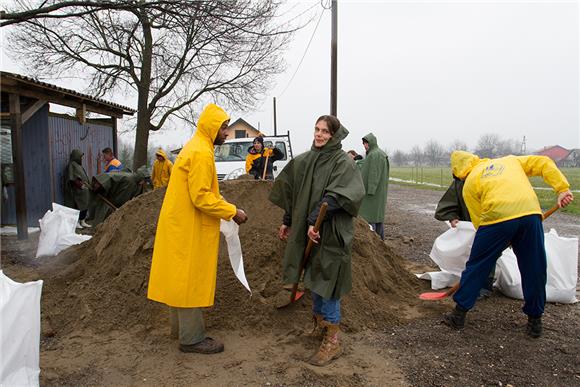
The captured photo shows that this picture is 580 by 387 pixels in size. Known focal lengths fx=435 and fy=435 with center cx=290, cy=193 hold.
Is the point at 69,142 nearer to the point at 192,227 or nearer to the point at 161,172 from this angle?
the point at 161,172

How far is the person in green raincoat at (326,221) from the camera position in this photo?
9.91 ft

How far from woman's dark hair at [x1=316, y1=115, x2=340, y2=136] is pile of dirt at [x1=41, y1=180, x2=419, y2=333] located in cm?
160

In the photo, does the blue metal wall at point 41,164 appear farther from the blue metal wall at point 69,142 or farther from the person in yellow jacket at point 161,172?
the person in yellow jacket at point 161,172

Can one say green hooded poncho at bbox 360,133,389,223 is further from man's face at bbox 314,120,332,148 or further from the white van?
the white van

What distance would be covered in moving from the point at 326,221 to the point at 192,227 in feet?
3.06

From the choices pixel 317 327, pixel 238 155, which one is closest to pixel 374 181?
pixel 317 327

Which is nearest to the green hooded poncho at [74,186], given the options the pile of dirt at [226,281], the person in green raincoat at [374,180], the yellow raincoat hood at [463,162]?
the pile of dirt at [226,281]

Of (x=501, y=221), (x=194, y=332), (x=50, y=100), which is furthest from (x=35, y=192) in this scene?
(x=501, y=221)

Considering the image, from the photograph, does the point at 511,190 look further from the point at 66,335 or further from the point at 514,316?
the point at 66,335

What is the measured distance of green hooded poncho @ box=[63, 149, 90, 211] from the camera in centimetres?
891

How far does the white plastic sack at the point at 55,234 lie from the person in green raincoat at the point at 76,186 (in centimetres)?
243

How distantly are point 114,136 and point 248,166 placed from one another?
5253 mm

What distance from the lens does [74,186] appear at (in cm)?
894

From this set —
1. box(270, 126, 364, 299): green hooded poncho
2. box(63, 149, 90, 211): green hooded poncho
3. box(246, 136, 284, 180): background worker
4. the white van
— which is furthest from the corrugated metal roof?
box(270, 126, 364, 299): green hooded poncho
